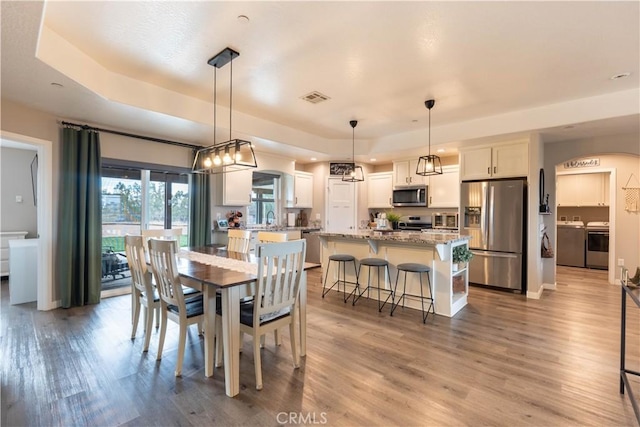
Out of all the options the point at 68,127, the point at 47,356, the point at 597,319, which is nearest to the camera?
the point at 47,356

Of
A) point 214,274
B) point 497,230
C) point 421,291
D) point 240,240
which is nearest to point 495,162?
point 497,230

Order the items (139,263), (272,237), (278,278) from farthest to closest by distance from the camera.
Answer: (272,237) → (139,263) → (278,278)

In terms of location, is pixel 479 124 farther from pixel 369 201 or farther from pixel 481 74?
pixel 369 201

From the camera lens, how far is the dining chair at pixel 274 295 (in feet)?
7.11

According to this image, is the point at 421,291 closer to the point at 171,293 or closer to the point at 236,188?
the point at 171,293

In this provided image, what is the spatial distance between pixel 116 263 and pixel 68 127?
2026 mm

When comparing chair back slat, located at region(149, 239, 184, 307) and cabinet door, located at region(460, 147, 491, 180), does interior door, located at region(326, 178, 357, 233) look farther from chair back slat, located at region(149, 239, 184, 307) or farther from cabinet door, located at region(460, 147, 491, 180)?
chair back slat, located at region(149, 239, 184, 307)

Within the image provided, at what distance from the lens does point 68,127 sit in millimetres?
3865

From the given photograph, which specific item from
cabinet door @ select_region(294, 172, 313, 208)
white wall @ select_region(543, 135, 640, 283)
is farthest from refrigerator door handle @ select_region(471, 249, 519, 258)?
cabinet door @ select_region(294, 172, 313, 208)

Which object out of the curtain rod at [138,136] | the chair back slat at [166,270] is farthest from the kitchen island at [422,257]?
the curtain rod at [138,136]

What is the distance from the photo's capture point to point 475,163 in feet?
17.0

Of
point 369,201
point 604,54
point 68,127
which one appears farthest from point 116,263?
point 604,54

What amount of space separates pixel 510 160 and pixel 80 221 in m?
6.30

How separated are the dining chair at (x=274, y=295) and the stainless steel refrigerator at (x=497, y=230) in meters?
3.79
